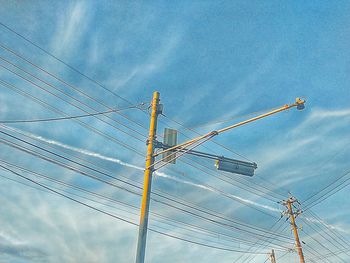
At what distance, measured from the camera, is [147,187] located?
1160cm

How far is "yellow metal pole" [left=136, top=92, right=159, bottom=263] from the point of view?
33.9ft

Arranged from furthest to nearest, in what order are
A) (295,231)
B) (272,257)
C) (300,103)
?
(272,257), (295,231), (300,103)

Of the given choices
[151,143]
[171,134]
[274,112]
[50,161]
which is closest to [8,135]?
[50,161]

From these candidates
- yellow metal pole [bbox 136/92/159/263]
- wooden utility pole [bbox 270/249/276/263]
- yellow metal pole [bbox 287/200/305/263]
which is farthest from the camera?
wooden utility pole [bbox 270/249/276/263]

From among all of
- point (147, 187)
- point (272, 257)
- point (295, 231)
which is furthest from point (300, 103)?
point (272, 257)

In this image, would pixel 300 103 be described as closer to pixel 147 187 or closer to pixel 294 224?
pixel 147 187

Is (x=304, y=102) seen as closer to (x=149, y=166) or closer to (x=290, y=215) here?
(x=149, y=166)

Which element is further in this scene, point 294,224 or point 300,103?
point 294,224

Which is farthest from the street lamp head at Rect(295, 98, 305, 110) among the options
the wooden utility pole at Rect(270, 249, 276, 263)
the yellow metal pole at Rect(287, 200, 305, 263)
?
the wooden utility pole at Rect(270, 249, 276, 263)

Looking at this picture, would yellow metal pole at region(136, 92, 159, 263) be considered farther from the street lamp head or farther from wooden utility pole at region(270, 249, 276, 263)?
wooden utility pole at region(270, 249, 276, 263)

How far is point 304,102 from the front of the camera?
34.4 ft

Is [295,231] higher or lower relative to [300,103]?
higher

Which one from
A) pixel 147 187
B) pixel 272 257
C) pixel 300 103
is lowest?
pixel 147 187

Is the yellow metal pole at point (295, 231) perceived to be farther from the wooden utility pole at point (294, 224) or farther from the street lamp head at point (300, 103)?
the street lamp head at point (300, 103)
